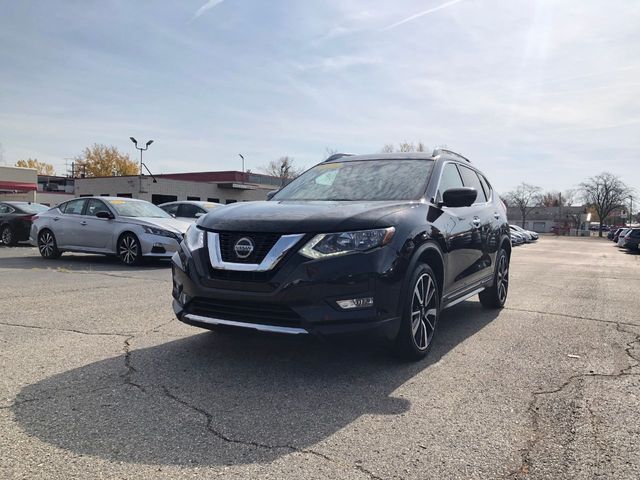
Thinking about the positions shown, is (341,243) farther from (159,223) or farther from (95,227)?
(95,227)

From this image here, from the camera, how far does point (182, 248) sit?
13.7 ft

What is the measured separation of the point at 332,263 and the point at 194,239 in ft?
4.06

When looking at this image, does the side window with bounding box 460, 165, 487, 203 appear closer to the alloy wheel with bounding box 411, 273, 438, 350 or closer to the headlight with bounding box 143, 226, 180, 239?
the alloy wheel with bounding box 411, 273, 438, 350

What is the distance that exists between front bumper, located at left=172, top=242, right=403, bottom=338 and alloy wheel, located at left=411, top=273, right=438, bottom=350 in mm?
328

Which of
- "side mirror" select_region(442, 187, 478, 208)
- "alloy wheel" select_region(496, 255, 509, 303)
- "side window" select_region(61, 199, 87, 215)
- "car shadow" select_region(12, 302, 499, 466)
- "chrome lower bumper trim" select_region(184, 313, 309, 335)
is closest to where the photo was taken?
"car shadow" select_region(12, 302, 499, 466)

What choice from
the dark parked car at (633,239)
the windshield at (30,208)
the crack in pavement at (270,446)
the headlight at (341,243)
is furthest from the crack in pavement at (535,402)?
the dark parked car at (633,239)

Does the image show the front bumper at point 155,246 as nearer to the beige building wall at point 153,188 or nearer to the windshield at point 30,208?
the windshield at point 30,208

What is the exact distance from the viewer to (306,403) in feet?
10.6

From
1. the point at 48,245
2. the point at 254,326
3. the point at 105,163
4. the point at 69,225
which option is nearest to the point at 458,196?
the point at 254,326

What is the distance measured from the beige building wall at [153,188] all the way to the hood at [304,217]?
121 ft

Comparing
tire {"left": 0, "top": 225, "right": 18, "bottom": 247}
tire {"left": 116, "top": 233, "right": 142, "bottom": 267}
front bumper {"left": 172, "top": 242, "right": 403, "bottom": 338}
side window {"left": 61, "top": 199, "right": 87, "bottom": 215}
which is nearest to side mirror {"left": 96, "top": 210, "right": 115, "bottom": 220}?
tire {"left": 116, "top": 233, "right": 142, "bottom": 267}

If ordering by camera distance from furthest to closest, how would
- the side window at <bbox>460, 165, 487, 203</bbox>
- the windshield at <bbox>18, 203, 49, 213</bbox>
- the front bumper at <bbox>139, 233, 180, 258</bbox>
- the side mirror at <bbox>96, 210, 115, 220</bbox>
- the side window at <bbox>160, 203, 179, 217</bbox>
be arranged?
the side window at <bbox>160, 203, 179, 217</bbox>
the windshield at <bbox>18, 203, 49, 213</bbox>
the side mirror at <bbox>96, 210, 115, 220</bbox>
the front bumper at <bbox>139, 233, 180, 258</bbox>
the side window at <bbox>460, 165, 487, 203</bbox>

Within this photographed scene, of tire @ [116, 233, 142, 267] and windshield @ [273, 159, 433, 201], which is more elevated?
windshield @ [273, 159, 433, 201]

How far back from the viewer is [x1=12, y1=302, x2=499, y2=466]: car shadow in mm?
2645
